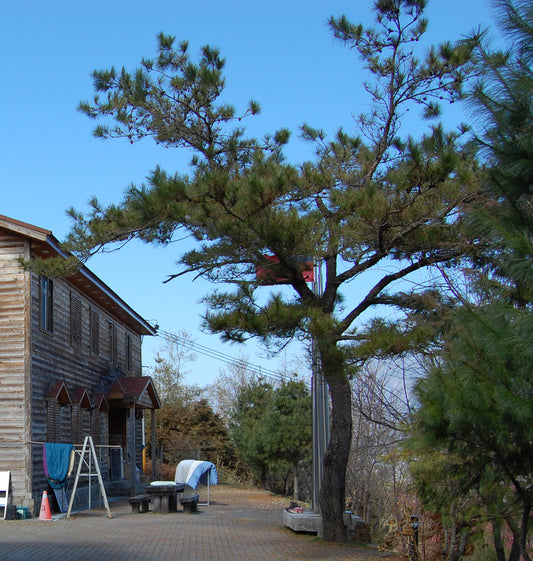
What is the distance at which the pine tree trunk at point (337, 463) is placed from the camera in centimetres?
1228

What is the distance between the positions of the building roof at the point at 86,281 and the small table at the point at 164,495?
5.62 m

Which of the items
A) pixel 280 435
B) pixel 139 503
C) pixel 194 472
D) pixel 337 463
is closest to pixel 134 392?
pixel 194 472

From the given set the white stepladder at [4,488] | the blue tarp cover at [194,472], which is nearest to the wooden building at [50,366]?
the white stepladder at [4,488]

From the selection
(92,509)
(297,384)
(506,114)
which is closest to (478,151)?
(506,114)

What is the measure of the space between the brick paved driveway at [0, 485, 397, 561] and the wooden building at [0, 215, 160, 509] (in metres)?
1.91

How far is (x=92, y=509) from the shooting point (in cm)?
1856

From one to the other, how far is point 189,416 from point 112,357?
1116cm

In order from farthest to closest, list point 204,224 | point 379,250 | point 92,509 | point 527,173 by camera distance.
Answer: point 92,509 → point 379,250 → point 204,224 → point 527,173

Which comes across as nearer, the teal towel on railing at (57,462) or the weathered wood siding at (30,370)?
the weathered wood siding at (30,370)

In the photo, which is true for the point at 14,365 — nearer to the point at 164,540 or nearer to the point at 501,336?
the point at 164,540

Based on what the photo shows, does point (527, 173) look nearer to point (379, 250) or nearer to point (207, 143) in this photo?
point (379, 250)

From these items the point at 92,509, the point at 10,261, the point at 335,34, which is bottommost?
the point at 92,509

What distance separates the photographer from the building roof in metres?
16.0

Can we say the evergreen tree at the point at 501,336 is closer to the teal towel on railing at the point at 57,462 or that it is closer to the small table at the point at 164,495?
the teal towel on railing at the point at 57,462
